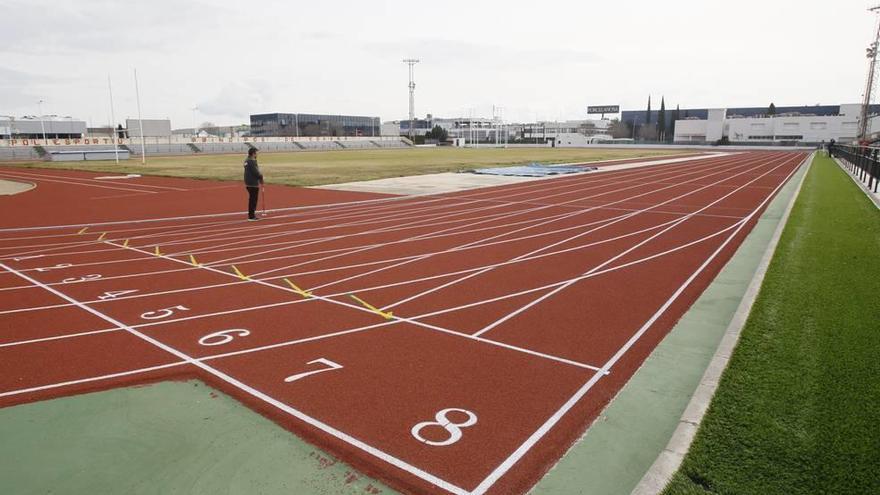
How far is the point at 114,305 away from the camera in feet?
25.7

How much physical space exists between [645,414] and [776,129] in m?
119

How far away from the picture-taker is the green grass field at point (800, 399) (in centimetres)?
366

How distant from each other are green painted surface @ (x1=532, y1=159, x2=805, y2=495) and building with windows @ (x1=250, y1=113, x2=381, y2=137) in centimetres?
15449

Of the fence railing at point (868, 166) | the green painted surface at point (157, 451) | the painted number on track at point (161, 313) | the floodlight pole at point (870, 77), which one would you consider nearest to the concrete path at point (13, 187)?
the painted number on track at point (161, 313)

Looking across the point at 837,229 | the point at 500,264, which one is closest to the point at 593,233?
the point at 500,264

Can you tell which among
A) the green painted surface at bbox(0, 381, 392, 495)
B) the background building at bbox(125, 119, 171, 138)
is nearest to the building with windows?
the background building at bbox(125, 119, 171, 138)

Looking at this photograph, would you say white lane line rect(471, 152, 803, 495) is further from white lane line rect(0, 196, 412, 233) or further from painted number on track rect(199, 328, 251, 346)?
white lane line rect(0, 196, 412, 233)

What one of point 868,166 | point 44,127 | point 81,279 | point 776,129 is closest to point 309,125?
point 44,127

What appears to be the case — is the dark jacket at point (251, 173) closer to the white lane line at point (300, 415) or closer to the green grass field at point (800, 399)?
the white lane line at point (300, 415)

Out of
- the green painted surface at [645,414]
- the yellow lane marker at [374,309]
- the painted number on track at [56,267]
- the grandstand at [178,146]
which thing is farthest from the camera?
the grandstand at [178,146]

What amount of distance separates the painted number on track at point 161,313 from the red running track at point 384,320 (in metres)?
0.05

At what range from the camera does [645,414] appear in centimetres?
470

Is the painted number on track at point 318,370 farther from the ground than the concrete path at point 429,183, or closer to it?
closer to it

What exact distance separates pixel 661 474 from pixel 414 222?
1202 cm
